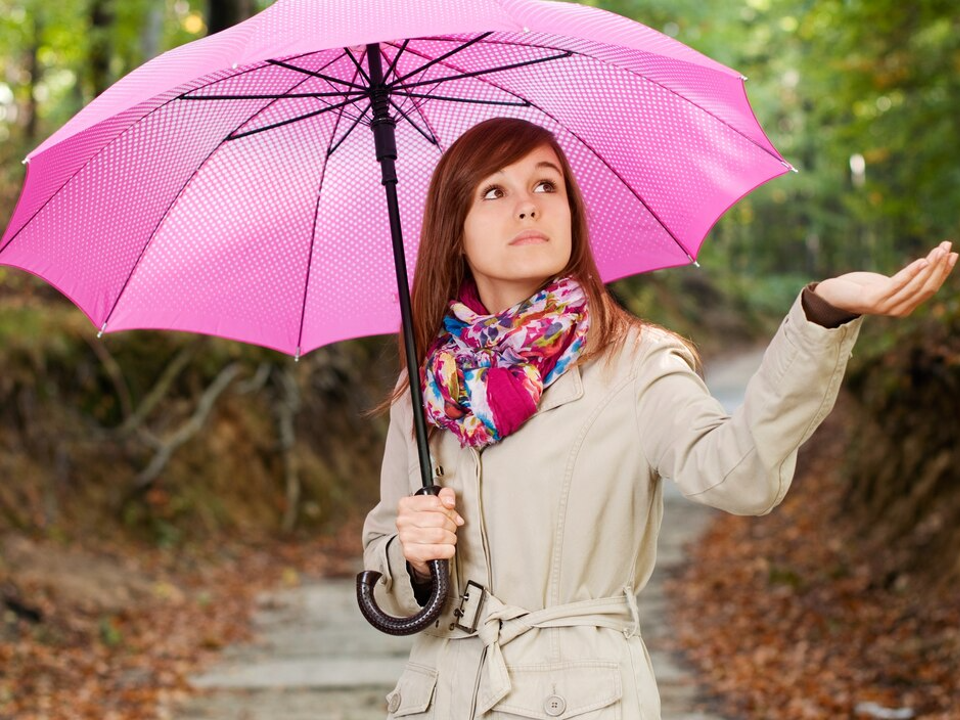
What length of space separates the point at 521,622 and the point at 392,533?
479 millimetres

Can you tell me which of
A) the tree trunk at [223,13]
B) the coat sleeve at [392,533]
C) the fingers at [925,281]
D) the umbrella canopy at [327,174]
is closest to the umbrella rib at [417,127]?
the umbrella canopy at [327,174]

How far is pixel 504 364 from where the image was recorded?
219 cm

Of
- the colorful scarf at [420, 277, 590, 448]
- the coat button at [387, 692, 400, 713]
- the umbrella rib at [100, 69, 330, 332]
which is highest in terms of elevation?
the umbrella rib at [100, 69, 330, 332]

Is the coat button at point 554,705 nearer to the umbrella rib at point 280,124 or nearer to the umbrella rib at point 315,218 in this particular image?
the umbrella rib at point 315,218

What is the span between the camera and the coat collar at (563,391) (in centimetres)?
209

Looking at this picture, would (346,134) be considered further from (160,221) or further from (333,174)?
(160,221)

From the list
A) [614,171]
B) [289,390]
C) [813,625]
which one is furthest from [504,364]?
[289,390]

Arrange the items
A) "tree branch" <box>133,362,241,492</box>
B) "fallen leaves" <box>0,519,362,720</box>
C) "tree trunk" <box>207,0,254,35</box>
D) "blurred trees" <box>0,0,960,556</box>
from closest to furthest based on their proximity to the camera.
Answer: "fallen leaves" <box>0,519,362,720</box>, "blurred trees" <box>0,0,960,556</box>, "tree branch" <box>133,362,241,492</box>, "tree trunk" <box>207,0,254,35</box>

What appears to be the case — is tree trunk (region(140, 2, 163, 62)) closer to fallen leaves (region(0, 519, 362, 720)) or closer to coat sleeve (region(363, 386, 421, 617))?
fallen leaves (region(0, 519, 362, 720))

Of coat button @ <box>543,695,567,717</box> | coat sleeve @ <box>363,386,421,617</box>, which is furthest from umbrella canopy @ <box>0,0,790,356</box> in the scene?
coat button @ <box>543,695,567,717</box>

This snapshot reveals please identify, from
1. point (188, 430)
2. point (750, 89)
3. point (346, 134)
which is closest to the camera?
point (346, 134)

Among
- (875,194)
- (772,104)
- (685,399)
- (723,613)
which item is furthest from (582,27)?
(772,104)

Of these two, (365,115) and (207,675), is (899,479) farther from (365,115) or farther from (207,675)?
(365,115)

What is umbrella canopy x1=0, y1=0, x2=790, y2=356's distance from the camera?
2578 mm
